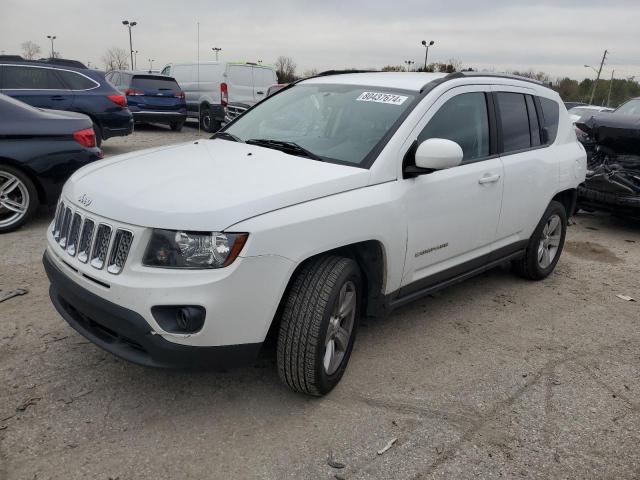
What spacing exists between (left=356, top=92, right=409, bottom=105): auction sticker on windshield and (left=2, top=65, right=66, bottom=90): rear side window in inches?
297

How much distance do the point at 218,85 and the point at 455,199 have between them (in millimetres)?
14097

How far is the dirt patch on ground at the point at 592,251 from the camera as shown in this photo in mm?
6074

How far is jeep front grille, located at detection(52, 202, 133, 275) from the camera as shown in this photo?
2.51 meters

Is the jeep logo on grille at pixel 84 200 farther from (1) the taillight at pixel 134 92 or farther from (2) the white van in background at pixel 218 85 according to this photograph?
(2) the white van in background at pixel 218 85

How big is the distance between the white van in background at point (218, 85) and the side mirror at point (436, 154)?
13.4m

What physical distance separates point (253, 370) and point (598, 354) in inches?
93.9

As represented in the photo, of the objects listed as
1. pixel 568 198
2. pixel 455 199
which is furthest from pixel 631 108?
pixel 455 199

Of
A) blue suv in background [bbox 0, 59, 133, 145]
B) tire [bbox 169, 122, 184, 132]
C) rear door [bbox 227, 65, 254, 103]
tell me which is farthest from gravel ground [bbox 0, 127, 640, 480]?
rear door [bbox 227, 65, 254, 103]

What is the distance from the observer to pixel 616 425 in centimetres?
293

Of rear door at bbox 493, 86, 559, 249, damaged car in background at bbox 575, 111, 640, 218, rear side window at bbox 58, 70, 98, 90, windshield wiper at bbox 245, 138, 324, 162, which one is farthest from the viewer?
rear side window at bbox 58, 70, 98, 90

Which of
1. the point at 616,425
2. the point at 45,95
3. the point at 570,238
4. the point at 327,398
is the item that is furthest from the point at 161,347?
the point at 45,95

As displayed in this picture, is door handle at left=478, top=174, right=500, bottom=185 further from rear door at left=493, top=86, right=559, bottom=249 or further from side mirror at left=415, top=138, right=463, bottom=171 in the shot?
side mirror at left=415, top=138, right=463, bottom=171

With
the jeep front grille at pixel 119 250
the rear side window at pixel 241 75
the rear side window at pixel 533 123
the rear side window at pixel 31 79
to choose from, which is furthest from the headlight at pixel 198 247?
the rear side window at pixel 241 75

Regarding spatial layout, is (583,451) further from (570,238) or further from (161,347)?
(570,238)
